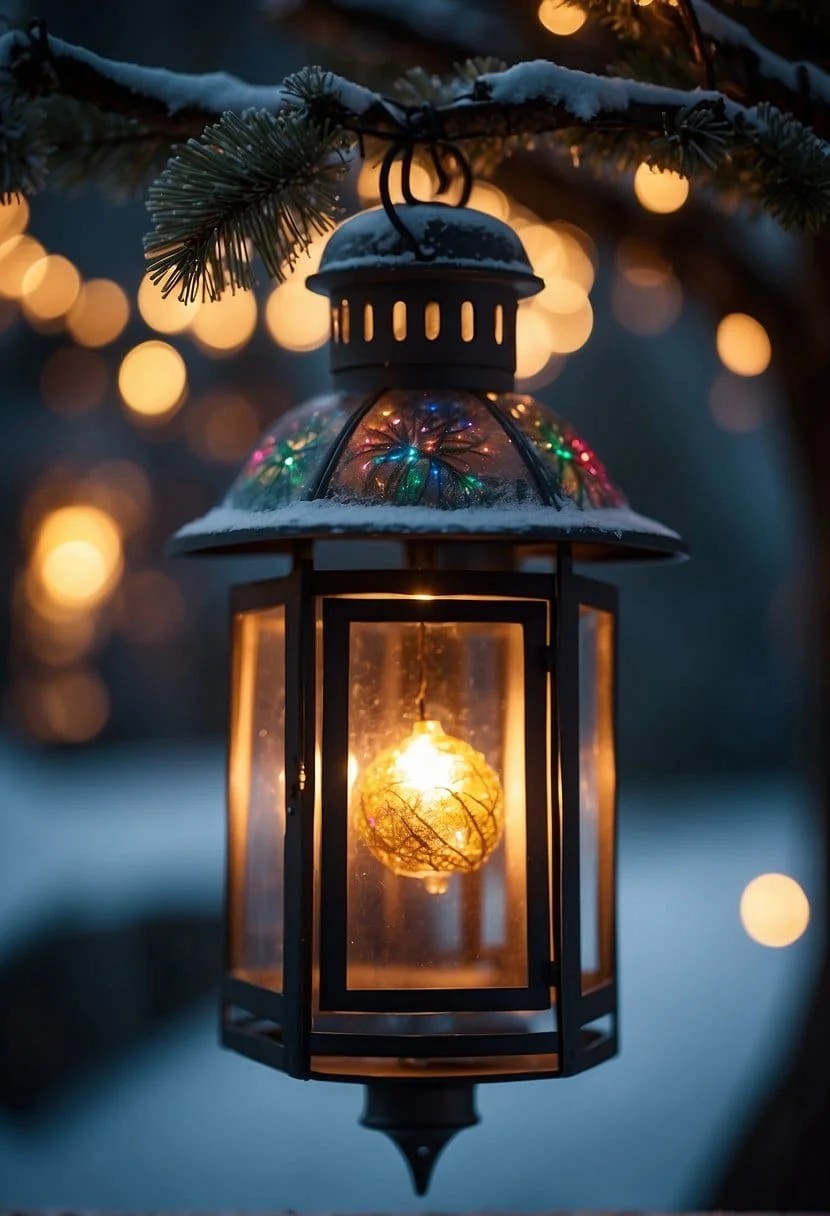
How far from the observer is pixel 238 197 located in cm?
130

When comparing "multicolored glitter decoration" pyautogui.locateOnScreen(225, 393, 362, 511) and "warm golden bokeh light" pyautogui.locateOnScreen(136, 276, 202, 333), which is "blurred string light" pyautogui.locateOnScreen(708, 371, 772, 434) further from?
"multicolored glitter decoration" pyautogui.locateOnScreen(225, 393, 362, 511)

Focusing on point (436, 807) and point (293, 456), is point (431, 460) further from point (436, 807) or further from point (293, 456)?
point (436, 807)

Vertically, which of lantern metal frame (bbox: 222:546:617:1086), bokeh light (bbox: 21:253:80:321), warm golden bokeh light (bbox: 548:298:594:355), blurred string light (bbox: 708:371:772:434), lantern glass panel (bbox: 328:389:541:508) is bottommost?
lantern metal frame (bbox: 222:546:617:1086)

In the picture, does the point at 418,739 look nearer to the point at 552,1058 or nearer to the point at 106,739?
the point at 552,1058

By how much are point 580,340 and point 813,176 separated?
8.86 ft

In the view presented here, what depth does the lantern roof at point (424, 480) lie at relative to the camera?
1307 millimetres

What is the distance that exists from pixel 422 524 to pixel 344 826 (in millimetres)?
274

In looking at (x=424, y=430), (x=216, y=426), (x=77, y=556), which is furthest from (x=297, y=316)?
(x=424, y=430)

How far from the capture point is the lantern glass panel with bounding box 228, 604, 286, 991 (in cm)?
149

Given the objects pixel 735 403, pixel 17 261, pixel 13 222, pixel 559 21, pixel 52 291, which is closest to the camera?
pixel 559 21

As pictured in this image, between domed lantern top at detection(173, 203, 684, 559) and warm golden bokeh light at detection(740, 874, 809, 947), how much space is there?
8.24ft

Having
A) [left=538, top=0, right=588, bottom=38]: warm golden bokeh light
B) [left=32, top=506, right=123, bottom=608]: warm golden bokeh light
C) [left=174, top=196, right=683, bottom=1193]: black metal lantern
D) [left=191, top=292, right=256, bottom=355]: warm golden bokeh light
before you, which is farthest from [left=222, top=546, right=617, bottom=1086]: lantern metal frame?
[left=32, top=506, right=123, bottom=608]: warm golden bokeh light

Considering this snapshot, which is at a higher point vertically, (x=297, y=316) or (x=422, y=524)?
(x=297, y=316)

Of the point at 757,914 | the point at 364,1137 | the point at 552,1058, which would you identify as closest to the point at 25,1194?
the point at 364,1137
